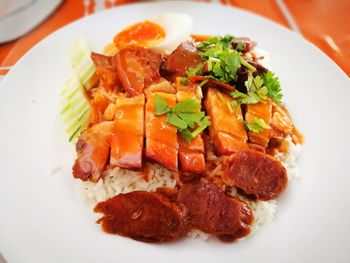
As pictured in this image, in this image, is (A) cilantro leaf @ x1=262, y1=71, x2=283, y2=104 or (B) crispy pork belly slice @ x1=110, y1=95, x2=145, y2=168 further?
(A) cilantro leaf @ x1=262, y1=71, x2=283, y2=104

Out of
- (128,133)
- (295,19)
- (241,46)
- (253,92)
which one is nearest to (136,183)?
(128,133)

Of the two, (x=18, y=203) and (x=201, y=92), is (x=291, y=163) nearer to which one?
(x=201, y=92)

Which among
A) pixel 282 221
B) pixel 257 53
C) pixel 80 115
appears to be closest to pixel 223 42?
pixel 257 53

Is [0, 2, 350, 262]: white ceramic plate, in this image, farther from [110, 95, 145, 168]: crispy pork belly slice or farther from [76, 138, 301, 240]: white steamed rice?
[110, 95, 145, 168]: crispy pork belly slice

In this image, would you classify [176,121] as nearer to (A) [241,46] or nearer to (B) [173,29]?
(A) [241,46]

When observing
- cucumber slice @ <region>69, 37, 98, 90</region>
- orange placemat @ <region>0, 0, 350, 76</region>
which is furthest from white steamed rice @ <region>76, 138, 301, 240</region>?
orange placemat @ <region>0, 0, 350, 76</region>

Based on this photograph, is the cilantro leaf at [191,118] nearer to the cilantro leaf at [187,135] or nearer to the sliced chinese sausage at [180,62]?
the cilantro leaf at [187,135]
